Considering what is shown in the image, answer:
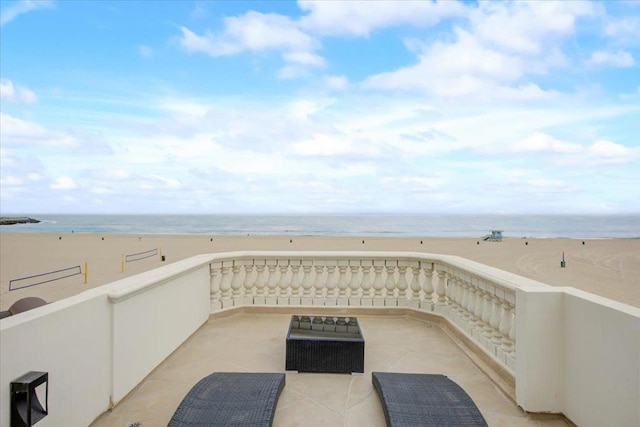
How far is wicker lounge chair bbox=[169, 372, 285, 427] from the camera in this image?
257 cm

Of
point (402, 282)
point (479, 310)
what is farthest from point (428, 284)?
point (479, 310)

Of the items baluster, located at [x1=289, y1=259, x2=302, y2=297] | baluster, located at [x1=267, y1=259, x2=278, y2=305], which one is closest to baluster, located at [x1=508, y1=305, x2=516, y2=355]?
baluster, located at [x1=289, y1=259, x2=302, y2=297]

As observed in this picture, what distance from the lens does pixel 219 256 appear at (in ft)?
17.9

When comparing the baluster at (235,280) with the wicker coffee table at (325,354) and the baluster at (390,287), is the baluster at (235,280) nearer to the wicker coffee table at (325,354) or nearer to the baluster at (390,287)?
the wicker coffee table at (325,354)

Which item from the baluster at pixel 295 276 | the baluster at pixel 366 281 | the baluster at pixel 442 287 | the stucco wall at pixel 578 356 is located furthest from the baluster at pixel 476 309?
the baluster at pixel 295 276

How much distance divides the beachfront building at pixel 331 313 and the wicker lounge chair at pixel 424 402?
21 centimetres

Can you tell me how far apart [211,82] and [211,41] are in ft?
31.1

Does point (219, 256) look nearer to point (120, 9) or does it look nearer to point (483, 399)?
point (483, 399)

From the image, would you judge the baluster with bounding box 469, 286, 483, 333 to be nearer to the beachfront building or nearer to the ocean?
the beachfront building

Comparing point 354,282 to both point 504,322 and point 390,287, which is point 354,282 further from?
point 504,322

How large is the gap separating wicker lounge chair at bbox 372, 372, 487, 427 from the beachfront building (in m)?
0.21

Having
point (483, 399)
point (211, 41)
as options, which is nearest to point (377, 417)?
point (483, 399)

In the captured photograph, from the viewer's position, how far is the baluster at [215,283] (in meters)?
5.44

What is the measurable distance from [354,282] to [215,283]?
6.98ft
